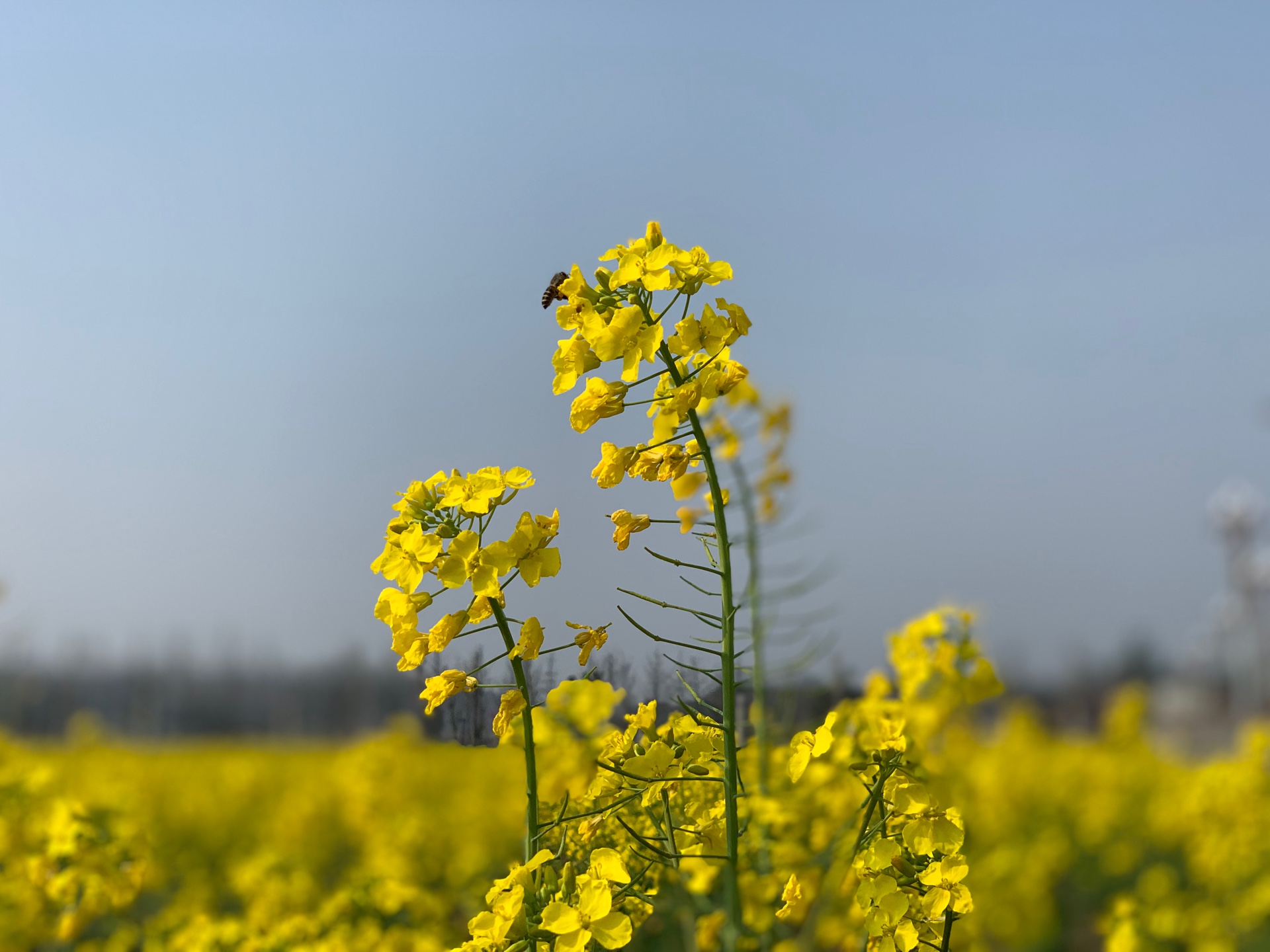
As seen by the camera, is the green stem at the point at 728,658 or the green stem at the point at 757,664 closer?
the green stem at the point at 728,658

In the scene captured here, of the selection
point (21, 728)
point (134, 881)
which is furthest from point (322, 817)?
→ point (21, 728)

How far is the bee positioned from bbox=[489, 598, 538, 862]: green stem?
0.45 metres

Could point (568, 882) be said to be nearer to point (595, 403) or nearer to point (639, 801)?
point (639, 801)

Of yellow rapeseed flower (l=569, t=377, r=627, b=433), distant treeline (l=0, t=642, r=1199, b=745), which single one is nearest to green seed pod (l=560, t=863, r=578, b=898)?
yellow rapeseed flower (l=569, t=377, r=627, b=433)

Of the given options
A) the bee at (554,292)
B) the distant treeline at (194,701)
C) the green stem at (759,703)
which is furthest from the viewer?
the distant treeline at (194,701)

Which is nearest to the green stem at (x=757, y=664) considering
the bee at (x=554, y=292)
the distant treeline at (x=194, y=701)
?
the bee at (x=554, y=292)

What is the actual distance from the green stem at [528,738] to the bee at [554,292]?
17.8 inches

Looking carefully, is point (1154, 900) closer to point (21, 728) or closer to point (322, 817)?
point (322, 817)

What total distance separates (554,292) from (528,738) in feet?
2.16

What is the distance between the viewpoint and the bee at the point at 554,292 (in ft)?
4.54

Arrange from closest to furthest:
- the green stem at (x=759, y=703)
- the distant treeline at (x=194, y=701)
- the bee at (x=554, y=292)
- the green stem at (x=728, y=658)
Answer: the green stem at (x=728, y=658)
the bee at (x=554, y=292)
the green stem at (x=759, y=703)
the distant treeline at (x=194, y=701)

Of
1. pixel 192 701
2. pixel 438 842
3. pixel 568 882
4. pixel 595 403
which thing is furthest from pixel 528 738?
pixel 192 701

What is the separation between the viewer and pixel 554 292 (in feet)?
4.81

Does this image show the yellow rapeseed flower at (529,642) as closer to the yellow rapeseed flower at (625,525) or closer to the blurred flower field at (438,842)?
the yellow rapeseed flower at (625,525)
